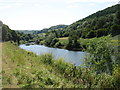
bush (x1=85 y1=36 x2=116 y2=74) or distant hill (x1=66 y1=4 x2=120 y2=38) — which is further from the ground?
distant hill (x1=66 y1=4 x2=120 y2=38)

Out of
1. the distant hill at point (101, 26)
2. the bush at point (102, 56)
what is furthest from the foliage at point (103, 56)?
the distant hill at point (101, 26)

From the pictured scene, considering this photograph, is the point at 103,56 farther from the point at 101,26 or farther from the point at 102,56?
the point at 101,26

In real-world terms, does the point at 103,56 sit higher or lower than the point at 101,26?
lower

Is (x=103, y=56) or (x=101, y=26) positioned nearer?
(x=103, y=56)

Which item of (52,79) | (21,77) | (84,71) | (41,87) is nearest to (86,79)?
(84,71)

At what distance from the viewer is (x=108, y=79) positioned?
6082 mm

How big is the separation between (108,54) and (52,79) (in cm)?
267

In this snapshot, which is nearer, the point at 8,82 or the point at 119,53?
the point at 8,82

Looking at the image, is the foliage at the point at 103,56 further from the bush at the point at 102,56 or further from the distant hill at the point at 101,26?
the distant hill at the point at 101,26

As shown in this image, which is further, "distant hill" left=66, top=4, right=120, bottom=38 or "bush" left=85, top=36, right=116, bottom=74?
"distant hill" left=66, top=4, right=120, bottom=38

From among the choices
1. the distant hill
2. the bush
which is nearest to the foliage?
the bush

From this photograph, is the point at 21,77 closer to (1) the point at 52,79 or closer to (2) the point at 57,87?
(1) the point at 52,79

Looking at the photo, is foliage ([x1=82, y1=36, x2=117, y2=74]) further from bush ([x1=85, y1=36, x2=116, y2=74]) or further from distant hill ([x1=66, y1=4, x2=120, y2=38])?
distant hill ([x1=66, y1=4, x2=120, y2=38])

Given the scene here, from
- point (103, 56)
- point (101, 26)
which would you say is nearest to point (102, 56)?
point (103, 56)
